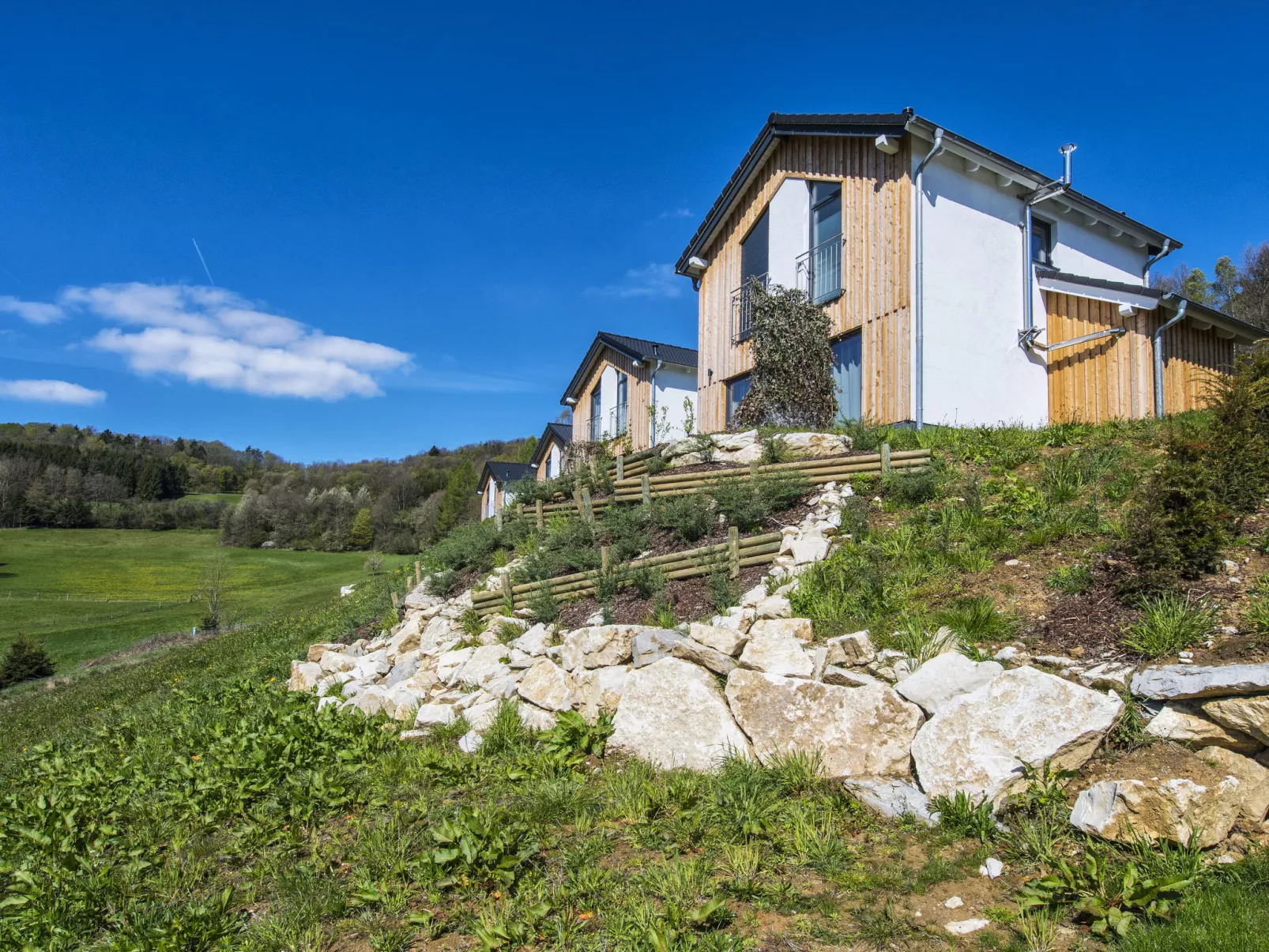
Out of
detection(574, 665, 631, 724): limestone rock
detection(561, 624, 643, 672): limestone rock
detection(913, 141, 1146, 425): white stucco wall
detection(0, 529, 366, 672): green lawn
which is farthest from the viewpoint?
detection(0, 529, 366, 672): green lawn

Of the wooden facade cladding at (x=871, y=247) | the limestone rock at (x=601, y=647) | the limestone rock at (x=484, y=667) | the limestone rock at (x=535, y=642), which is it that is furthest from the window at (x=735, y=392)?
the limestone rock at (x=601, y=647)

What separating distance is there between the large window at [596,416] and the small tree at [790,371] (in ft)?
40.1

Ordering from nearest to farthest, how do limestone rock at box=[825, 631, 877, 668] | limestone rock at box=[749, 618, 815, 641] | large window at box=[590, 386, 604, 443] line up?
limestone rock at box=[825, 631, 877, 668], limestone rock at box=[749, 618, 815, 641], large window at box=[590, 386, 604, 443]

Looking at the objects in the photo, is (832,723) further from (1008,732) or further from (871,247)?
(871,247)

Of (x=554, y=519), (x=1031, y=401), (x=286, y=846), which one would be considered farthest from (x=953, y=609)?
(x=1031, y=401)

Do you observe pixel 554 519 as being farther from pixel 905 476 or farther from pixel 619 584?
pixel 905 476

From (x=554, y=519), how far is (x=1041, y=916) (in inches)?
354

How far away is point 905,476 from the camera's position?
29.2ft

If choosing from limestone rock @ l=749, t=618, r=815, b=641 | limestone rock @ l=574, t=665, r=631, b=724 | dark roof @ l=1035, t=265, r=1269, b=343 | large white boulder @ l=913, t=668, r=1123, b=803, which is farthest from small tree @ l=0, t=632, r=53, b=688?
dark roof @ l=1035, t=265, r=1269, b=343

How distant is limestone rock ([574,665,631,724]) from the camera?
6.62 meters

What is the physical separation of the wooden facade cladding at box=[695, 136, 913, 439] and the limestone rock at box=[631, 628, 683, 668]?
7977mm

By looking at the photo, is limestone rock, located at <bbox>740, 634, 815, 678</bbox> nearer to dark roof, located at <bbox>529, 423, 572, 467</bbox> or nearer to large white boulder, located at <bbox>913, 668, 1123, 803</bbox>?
large white boulder, located at <bbox>913, 668, 1123, 803</bbox>

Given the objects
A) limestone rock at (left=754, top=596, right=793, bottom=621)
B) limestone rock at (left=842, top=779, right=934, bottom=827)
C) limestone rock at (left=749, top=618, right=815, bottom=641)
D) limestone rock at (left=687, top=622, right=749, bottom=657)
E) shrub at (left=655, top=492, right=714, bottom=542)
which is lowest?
limestone rock at (left=842, top=779, right=934, bottom=827)

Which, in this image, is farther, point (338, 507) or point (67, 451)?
point (67, 451)
